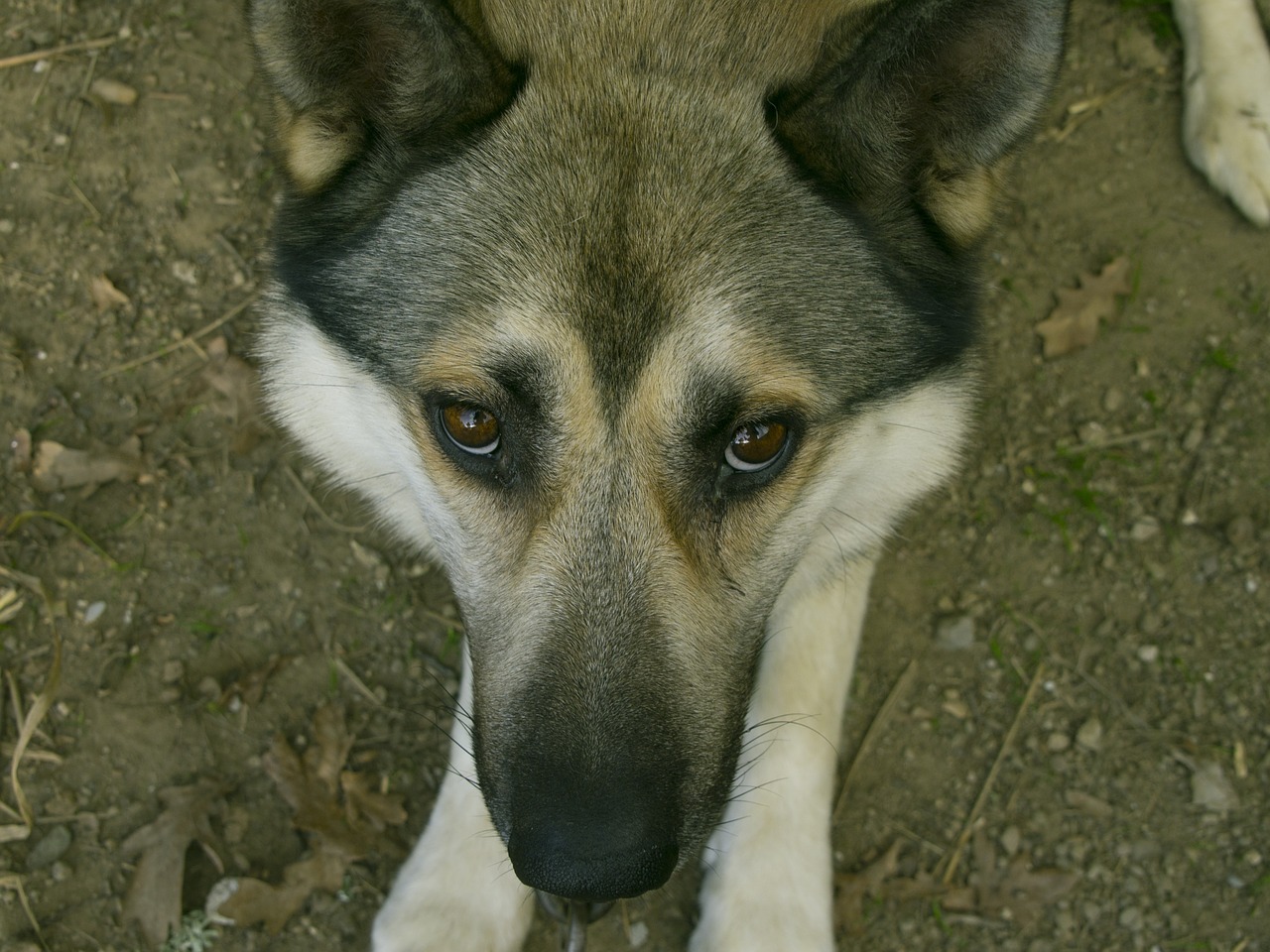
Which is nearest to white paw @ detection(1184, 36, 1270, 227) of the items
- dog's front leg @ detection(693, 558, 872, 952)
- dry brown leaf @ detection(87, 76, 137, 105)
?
dog's front leg @ detection(693, 558, 872, 952)

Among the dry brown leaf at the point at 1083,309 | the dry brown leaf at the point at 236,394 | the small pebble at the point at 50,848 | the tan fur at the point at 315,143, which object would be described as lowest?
the small pebble at the point at 50,848

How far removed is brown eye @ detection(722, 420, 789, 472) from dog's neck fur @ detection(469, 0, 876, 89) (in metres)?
0.84

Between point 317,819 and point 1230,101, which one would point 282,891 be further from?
point 1230,101

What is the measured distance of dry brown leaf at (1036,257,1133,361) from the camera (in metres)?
4.10

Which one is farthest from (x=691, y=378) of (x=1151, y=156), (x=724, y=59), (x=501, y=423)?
(x=1151, y=156)

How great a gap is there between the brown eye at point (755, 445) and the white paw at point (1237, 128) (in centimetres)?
279

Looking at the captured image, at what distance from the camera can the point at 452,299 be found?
2.38m

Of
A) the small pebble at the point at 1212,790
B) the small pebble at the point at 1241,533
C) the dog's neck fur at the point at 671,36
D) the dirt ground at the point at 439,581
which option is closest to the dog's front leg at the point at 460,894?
the dirt ground at the point at 439,581

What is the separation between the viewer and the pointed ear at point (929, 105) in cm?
211

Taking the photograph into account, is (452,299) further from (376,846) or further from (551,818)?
(376,846)

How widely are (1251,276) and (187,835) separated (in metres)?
4.48

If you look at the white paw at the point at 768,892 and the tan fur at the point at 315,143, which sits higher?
the tan fur at the point at 315,143

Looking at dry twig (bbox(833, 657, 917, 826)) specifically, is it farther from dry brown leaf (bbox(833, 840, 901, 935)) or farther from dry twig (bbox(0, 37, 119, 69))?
dry twig (bbox(0, 37, 119, 69))

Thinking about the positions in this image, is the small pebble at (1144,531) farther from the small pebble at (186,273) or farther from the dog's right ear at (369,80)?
the small pebble at (186,273)
